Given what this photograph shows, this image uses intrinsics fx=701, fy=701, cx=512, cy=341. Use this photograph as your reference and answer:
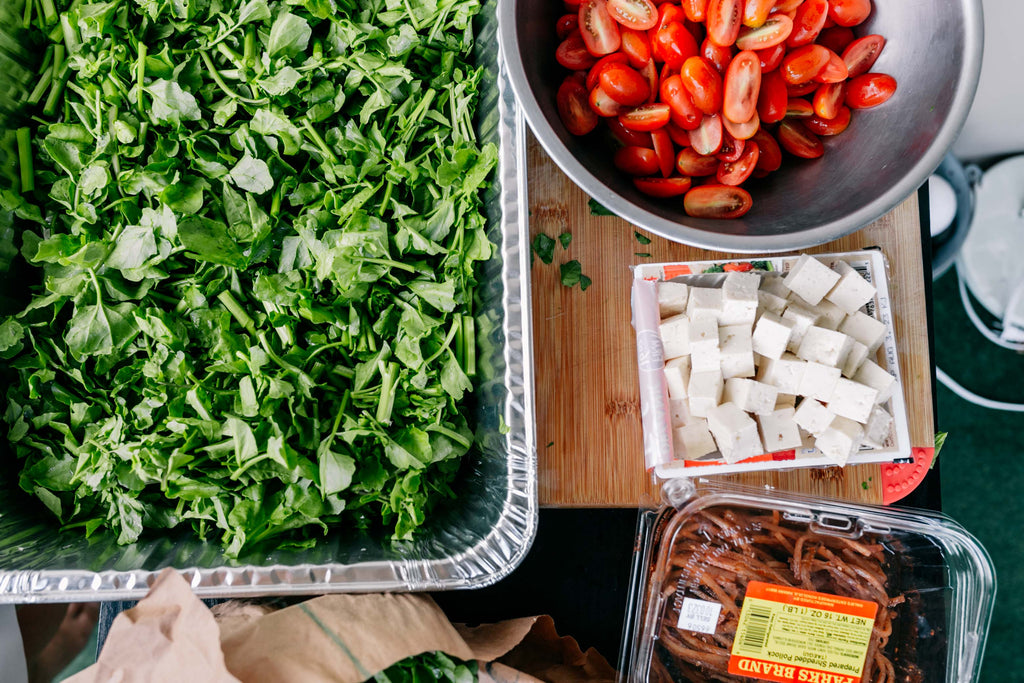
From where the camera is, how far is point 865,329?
1.14m

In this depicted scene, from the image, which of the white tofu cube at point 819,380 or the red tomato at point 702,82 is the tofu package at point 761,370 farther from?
the red tomato at point 702,82

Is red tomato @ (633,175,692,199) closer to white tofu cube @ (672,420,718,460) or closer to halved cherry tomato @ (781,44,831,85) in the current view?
halved cherry tomato @ (781,44,831,85)

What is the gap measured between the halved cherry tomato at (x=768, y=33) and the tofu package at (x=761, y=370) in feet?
1.13

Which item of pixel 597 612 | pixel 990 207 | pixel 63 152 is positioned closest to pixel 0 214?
pixel 63 152

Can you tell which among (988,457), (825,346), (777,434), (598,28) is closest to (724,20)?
(598,28)

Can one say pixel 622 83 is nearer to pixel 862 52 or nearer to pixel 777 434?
pixel 862 52

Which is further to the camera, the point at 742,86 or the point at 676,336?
the point at 676,336

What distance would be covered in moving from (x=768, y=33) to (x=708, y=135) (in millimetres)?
148

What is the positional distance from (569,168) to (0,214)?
0.88 metres

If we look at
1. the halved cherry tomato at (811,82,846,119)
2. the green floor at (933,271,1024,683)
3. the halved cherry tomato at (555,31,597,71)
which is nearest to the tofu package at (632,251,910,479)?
the halved cherry tomato at (811,82,846,119)

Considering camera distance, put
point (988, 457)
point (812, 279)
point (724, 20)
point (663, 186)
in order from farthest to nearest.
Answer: point (988, 457), point (812, 279), point (663, 186), point (724, 20)

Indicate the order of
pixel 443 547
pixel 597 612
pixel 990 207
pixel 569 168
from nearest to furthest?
1. pixel 569 168
2. pixel 443 547
3. pixel 597 612
4. pixel 990 207

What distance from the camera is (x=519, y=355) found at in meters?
1.05

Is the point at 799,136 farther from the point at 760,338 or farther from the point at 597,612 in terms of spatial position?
the point at 597,612
